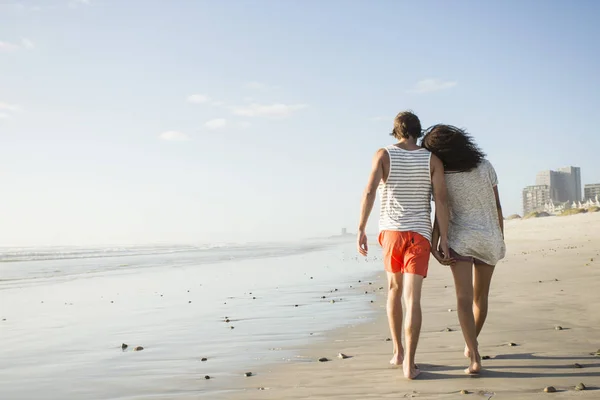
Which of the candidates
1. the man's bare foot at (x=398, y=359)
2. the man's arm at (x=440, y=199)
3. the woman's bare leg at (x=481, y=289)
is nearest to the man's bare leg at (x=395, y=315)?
the man's bare foot at (x=398, y=359)

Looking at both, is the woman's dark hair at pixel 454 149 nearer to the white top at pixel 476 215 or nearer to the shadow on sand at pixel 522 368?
the white top at pixel 476 215

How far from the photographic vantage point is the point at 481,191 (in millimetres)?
5090

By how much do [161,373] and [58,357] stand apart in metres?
1.77

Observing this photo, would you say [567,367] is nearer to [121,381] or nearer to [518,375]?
[518,375]

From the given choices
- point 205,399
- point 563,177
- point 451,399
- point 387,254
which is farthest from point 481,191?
point 563,177

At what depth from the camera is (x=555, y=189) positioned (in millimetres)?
148375

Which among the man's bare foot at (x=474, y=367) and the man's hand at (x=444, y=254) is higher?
the man's hand at (x=444, y=254)

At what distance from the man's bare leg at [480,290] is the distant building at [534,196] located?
14973cm

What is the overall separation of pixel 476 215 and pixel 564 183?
168 meters

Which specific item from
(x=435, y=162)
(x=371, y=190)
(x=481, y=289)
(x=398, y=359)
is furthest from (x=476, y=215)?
(x=398, y=359)

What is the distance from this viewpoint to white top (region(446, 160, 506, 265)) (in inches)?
196

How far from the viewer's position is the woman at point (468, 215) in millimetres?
4961

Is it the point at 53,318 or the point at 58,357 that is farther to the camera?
the point at 53,318

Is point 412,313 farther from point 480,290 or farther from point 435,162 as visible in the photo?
point 435,162
